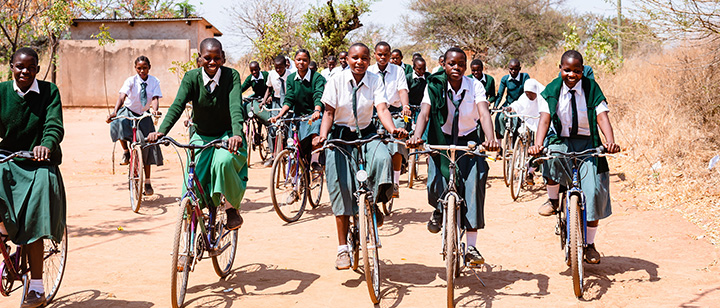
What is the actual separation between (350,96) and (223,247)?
64.3 inches

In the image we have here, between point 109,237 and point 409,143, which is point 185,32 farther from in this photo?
point 409,143

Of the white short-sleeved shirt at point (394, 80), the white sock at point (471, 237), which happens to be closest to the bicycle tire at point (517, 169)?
Result: the white short-sleeved shirt at point (394, 80)

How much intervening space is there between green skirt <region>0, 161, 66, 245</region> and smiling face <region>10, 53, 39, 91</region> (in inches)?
22.7

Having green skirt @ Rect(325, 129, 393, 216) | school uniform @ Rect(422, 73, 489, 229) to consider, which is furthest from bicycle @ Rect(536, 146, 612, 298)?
green skirt @ Rect(325, 129, 393, 216)

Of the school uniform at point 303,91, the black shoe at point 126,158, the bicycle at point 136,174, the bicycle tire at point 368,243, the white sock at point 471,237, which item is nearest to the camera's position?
the bicycle tire at point 368,243

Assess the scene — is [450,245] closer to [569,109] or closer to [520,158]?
[569,109]

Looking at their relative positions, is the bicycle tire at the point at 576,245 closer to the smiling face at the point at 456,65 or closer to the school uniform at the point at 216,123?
the smiling face at the point at 456,65

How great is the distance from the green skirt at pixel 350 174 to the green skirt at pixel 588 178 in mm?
1443

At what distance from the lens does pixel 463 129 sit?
5797 mm

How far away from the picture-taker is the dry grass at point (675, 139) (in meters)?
8.77

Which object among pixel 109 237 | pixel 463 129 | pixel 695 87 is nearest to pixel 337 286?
pixel 463 129

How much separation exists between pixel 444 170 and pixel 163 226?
413 centimetres

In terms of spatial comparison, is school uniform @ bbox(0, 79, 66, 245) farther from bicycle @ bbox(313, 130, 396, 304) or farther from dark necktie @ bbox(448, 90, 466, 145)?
dark necktie @ bbox(448, 90, 466, 145)

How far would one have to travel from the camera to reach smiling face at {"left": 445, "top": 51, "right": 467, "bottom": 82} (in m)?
5.65
